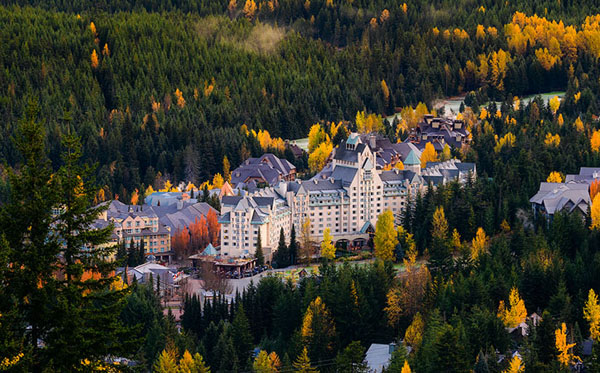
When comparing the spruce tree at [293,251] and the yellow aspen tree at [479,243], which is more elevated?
the yellow aspen tree at [479,243]

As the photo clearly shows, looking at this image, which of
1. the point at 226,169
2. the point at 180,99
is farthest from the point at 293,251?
the point at 180,99

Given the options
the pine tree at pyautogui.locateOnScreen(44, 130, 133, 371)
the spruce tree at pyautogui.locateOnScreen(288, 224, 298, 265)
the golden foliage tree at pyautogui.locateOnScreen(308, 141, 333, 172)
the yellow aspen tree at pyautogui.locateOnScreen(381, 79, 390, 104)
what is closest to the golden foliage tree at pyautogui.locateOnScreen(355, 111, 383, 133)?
the yellow aspen tree at pyautogui.locateOnScreen(381, 79, 390, 104)

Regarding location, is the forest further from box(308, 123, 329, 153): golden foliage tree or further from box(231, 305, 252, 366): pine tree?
box(308, 123, 329, 153): golden foliage tree

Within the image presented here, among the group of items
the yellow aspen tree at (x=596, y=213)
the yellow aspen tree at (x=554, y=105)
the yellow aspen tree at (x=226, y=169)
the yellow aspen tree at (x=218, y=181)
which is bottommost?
the yellow aspen tree at (x=596, y=213)

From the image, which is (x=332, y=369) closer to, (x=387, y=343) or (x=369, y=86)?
(x=387, y=343)

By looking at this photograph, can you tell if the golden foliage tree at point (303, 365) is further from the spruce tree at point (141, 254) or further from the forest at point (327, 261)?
the spruce tree at point (141, 254)

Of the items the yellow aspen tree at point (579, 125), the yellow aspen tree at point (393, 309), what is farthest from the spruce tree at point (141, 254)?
the yellow aspen tree at point (579, 125)
